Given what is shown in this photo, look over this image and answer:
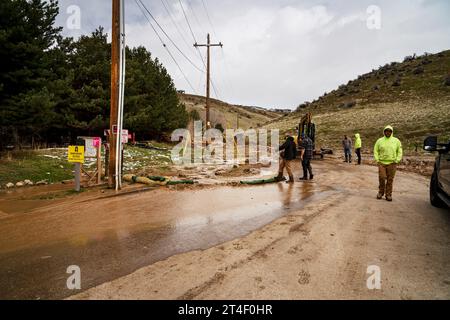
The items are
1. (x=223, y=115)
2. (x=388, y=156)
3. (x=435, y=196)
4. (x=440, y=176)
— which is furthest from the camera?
(x=223, y=115)

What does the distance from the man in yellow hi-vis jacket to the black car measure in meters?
0.92

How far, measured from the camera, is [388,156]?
7.88 m

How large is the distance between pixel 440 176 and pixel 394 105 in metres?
36.6

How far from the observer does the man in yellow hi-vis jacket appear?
7828mm

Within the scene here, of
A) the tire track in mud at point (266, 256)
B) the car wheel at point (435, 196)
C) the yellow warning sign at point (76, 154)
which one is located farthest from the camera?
the yellow warning sign at point (76, 154)

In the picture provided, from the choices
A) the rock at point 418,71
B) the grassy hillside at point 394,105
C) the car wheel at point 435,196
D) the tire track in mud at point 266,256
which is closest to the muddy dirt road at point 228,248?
the tire track in mud at point 266,256

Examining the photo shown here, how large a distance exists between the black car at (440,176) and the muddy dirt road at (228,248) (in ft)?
1.22

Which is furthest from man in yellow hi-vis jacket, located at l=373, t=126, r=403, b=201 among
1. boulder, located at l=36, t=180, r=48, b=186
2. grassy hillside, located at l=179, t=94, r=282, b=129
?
grassy hillside, located at l=179, t=94, r=282, b=129

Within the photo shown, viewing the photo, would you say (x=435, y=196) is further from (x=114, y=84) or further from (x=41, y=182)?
(x=41, y=182)

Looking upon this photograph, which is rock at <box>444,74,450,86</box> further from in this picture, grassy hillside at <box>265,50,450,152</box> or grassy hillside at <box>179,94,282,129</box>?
grassy hillside at <box>179,94,282,129</box>

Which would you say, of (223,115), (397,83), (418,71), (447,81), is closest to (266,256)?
(447,81)

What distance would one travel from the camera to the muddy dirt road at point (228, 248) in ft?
10.9

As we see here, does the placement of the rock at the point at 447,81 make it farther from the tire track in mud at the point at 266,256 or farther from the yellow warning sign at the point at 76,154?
the yellow warning sign at the point at 76,154
